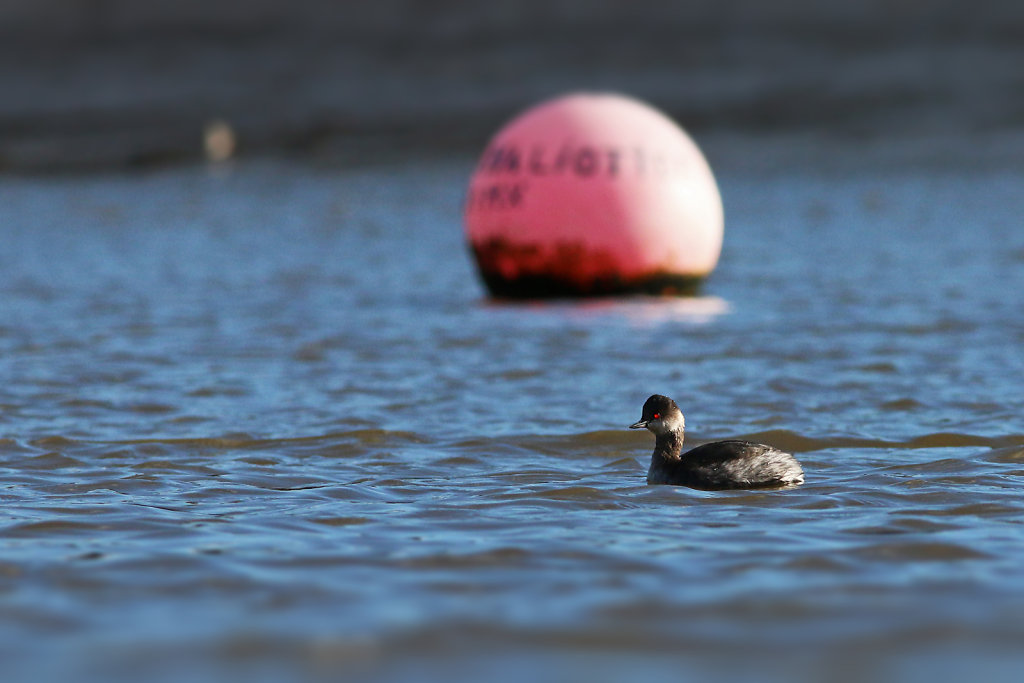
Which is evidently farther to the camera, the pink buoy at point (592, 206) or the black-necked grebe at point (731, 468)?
the pink buoy at point (592, 206)

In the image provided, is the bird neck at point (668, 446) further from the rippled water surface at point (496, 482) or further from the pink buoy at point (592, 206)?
the pink buoy at point (592, 206)

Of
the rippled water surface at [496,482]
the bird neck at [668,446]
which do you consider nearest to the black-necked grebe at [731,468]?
the bird neck at [668,446]

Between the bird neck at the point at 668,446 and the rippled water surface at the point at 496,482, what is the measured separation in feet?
0.83

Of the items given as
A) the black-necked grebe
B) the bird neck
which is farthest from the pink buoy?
the black-necked grebe

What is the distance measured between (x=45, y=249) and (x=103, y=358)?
40.6ft

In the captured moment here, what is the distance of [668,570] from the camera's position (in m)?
6.38

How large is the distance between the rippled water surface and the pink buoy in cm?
42

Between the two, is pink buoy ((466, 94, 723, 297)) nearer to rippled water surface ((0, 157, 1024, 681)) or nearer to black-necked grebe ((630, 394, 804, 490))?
rippled water surface ((0, 157, 1024, 681))

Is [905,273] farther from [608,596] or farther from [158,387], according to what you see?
[608,596]

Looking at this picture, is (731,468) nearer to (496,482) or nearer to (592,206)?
(496,482)

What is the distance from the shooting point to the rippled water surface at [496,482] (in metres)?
5.48

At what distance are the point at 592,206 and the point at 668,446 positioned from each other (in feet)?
21.5

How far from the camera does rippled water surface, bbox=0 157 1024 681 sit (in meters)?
5.48

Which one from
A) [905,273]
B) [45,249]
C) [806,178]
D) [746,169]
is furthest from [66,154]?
[905,273]
